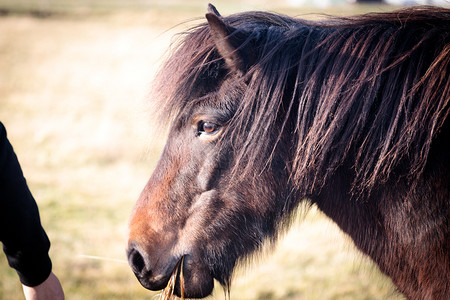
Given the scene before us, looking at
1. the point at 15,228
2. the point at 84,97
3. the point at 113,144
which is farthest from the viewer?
the point at 84,97

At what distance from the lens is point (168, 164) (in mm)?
2006

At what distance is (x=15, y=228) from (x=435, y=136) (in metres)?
1.89

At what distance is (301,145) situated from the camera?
1.83m

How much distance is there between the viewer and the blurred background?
167 inches

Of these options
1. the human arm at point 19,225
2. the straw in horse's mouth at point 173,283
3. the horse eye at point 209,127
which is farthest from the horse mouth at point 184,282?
the horse eye at point 209,127

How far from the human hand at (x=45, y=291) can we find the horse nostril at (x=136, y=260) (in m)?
0.37

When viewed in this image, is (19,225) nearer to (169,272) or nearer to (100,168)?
(169,272)

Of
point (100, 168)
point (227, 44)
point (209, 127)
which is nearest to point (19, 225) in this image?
point (209, 127)

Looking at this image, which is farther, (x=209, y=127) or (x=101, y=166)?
(x=101, y=166)

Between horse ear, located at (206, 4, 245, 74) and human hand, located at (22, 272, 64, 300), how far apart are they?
Answer: 1.37 m

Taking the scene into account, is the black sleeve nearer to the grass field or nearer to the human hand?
the human hand

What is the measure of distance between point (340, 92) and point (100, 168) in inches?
272

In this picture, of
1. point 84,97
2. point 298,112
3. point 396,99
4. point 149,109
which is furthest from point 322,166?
point 84,97

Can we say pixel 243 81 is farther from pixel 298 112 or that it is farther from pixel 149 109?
pixel 149 109
